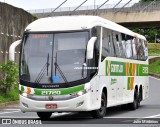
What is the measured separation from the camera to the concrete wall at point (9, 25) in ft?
107

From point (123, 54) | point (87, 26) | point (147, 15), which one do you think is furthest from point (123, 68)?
point (147, 15)

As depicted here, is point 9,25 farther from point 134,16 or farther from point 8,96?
point 134,16

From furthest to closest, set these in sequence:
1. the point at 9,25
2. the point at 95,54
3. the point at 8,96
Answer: the point at 9,25 → the point at 8,96 → the point at 95,54

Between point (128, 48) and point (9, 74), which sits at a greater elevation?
point (128, 48)

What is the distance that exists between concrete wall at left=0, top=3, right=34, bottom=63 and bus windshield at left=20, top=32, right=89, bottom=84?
45.4ft

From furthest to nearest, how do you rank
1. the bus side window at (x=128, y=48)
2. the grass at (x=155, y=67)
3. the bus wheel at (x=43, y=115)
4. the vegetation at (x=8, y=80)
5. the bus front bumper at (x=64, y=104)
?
the grass at (x=155, y=67) → the vegetation at (x=8, y=80) → the bus side window at (x=128, y=48) → the bus wheel at (x=43, y=115) → the bus front bumper at (x=64, y=104)

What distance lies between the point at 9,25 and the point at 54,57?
51.9ft

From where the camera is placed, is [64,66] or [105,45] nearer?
[64,66]

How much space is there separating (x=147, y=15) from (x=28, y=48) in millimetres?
53667

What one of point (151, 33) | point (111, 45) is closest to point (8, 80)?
point (111, 45)

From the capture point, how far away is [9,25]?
111 feet

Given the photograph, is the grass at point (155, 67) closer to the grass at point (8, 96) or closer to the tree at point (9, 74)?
the grass at point (8, 96)

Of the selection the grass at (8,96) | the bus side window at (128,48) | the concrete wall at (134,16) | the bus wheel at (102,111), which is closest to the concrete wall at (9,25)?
the grass at (8,96)

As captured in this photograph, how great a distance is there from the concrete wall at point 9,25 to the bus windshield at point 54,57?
13.8 m
